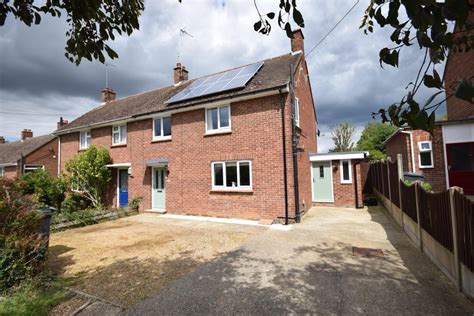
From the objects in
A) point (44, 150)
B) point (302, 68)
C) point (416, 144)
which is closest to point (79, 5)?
point (302, 68)

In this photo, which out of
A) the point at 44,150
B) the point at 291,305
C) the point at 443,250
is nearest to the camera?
the point at 291,305

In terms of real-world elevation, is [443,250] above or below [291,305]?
above

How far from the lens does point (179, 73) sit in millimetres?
16875

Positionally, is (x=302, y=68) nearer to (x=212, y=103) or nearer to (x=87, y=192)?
(x=212, y=103)

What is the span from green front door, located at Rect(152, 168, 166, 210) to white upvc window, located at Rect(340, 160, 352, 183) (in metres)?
8.97

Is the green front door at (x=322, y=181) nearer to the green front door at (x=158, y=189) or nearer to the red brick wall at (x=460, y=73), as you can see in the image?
the red brick wall at (x=460, y=73)

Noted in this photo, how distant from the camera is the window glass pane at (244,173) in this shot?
10.2m

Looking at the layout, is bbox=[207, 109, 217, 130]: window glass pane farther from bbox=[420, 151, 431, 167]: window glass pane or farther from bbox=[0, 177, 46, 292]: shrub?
bbox=[420, 151, 431, 167]: window glass pane

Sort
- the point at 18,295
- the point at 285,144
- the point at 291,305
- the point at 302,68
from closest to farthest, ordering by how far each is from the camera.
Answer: the point at 291,305, the point at 18,295, the point at 285,144, the point at 302,68

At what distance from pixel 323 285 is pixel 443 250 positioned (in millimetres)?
2320

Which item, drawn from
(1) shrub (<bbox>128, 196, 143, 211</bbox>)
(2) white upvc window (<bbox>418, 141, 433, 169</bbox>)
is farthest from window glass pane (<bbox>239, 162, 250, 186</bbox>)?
(2) white upvc window (<bbox>418, 141, 433, 169</bbox>)

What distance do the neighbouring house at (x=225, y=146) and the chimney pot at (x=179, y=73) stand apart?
2.11 metres

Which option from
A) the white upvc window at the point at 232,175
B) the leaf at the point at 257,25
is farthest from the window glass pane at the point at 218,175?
the leaf at the point at 257,25

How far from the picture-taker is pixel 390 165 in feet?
31.4
